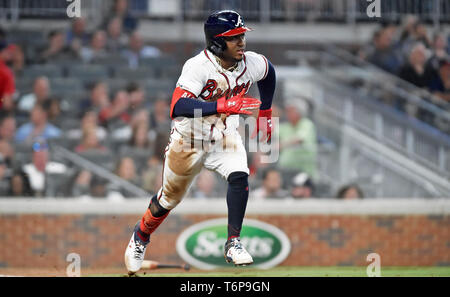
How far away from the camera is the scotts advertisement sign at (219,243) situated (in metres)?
10.7

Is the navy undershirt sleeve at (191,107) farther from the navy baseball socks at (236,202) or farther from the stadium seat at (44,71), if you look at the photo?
the stadium seat at (44,71)

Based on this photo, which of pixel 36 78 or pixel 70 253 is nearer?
pixel 70 253

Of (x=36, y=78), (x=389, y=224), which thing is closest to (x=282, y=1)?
(x=36, y=78)

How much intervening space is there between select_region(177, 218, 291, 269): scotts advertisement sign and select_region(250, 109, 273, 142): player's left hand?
3.48m

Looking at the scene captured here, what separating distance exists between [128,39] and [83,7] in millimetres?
1511

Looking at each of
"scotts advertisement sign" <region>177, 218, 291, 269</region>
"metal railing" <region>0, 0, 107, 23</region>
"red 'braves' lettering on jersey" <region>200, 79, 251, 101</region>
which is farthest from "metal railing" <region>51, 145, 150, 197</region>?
"red 'braves' lettering on jersey" <region>200, 79, 251, 101</region>

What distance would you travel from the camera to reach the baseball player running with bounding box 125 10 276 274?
674 centimetres

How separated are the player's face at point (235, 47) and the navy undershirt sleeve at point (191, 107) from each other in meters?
0.52

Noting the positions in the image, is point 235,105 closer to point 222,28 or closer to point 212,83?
point 212,83

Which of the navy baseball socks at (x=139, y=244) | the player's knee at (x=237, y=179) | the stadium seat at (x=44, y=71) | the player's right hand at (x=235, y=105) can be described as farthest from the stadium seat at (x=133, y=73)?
the player's right hand at (x=235, y=105)

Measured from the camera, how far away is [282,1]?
1499 cm

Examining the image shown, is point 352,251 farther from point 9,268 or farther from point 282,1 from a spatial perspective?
point 282,1

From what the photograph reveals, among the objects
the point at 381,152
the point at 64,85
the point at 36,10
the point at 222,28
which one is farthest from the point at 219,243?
the point at 36,10

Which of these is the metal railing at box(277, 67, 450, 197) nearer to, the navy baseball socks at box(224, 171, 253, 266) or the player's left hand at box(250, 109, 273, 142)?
the player's left hand at box(250, 109, 273, 142)
